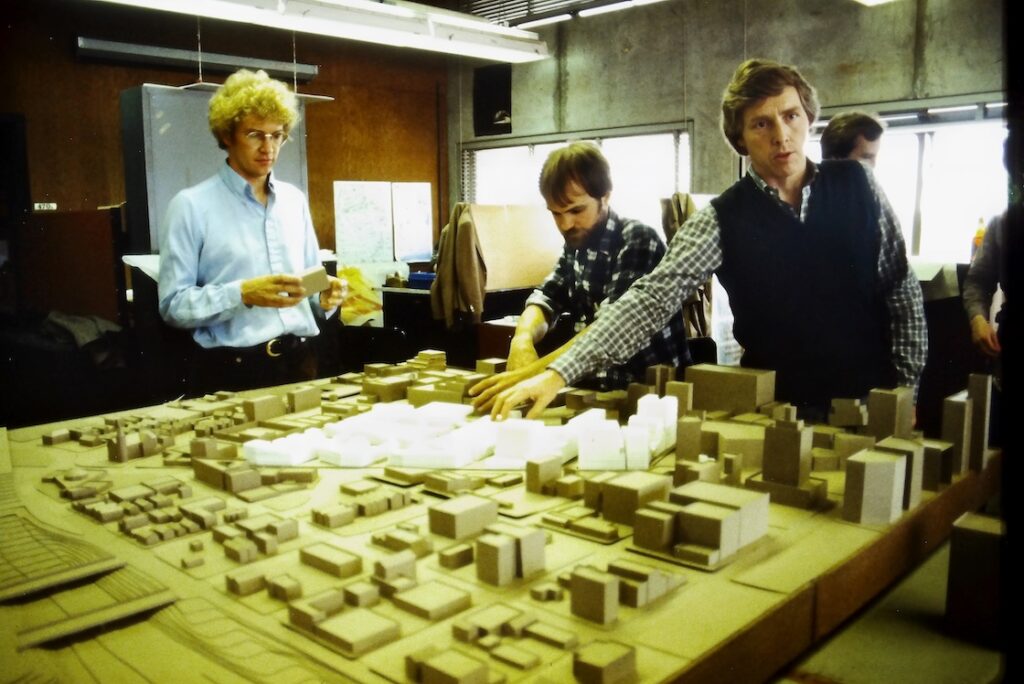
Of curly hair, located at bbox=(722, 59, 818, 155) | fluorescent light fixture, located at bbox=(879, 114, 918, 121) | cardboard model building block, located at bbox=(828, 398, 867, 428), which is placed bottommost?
cardboard model building block, located at bbox=(828, 398, 867, 428)

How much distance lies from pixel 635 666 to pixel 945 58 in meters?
6.04

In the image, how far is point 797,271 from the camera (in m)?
2.20

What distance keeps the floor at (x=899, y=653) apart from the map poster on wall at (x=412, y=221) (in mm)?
7880

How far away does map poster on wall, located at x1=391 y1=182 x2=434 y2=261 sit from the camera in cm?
881

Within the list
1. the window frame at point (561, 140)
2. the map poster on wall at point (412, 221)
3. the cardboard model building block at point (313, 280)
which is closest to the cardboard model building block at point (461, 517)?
the cardboard model building block at point (313, 280)

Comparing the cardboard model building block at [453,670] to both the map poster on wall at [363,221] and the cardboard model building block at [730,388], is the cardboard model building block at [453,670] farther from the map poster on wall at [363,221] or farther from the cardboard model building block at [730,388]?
the map poster on wall at [363,221]

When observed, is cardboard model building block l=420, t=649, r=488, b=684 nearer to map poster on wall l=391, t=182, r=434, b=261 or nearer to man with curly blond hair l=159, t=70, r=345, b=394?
man with curly blond hair l=159, t=70, r=345, b=394

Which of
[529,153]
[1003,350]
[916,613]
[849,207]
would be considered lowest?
[916,613]

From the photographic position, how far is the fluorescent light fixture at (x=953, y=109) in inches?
223

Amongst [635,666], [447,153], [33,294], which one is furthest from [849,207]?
[447,153]

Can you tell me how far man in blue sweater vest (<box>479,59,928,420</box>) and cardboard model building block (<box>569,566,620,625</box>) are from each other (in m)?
1.05

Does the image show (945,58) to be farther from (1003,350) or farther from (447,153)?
(1003,350)

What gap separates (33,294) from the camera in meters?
5.86

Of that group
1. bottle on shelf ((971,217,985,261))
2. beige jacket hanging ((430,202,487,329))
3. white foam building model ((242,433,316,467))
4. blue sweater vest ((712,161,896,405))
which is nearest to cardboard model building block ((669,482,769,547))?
white foam building model ((242,433,316,467))
